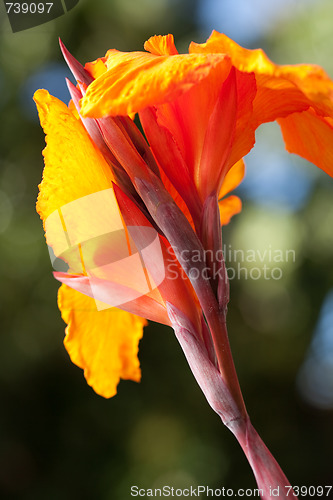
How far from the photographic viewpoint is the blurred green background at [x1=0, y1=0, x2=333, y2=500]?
4.46 ft

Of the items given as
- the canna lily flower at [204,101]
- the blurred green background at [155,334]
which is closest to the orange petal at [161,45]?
the canna lily flower at [204,101]

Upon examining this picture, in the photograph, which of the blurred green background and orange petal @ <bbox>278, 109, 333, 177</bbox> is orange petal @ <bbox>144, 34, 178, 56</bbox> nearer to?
orange petal @ <bbox>278, 109, 333, 177</bbox>

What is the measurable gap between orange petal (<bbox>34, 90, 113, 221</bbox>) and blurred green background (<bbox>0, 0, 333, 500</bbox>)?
1.08 meters

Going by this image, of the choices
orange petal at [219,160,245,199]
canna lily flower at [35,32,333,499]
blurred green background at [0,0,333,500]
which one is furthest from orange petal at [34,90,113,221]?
blurred green background at [0,0,333,500]

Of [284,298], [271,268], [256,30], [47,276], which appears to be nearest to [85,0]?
[256,30]

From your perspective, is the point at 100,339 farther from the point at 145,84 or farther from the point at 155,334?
the point at 155,334

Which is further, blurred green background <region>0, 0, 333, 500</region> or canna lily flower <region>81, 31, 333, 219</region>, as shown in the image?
blurred green background <region>0, 0, 333, 500</region>

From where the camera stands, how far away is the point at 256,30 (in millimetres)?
1470

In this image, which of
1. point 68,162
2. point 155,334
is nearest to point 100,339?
point 68,162

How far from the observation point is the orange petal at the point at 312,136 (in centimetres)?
Answer: 32

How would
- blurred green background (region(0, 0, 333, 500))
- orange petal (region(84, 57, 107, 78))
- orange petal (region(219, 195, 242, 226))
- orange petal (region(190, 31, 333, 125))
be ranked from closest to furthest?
orange petal (region(190, 31, 333, 125))
orange petal (region(84, 57, 107, 78))
orange petal (region(219, 195, 242, 226))
blurred green background (region(0, 0, 333, 500))

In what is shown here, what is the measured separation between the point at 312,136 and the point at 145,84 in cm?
15

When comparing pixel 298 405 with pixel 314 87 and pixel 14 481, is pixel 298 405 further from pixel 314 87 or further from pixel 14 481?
pixel 314 87

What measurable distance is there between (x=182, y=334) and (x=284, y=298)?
1282mm
